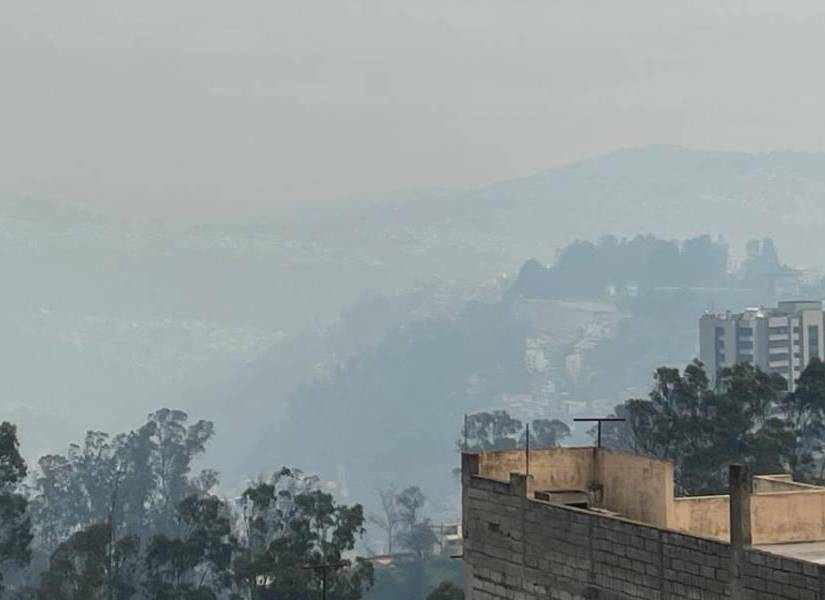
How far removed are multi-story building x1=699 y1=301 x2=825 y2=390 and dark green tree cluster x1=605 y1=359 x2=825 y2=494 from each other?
9321 centimetres

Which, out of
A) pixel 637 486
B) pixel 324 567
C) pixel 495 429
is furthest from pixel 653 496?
pixel 495 429

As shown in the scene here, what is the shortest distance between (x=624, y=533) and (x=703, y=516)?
387 cm

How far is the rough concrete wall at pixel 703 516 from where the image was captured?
24.8m

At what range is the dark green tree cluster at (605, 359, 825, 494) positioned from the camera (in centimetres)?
7006

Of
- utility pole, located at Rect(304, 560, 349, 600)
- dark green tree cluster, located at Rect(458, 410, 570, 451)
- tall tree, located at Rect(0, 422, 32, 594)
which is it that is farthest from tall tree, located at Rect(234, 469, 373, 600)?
dark green tree cluster, located at Rect(458, 410, 570, 451)

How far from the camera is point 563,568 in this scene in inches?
901

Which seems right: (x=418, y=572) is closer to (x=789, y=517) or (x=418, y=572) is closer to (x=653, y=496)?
(x=653, y=496)

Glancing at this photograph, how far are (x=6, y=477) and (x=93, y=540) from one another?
481cm

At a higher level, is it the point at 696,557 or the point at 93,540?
the point at 696,557

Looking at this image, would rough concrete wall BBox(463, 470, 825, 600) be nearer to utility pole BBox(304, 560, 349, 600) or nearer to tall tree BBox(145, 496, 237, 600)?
utility pole BBox(304, 560, 349, 600)

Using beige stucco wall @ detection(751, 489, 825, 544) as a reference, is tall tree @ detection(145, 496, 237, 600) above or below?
below

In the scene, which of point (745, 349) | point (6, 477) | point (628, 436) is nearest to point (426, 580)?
point (628, 436)

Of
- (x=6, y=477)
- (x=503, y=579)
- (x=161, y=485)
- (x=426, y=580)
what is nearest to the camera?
(x=503, y=579)

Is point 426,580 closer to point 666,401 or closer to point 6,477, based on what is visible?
point 666,401
